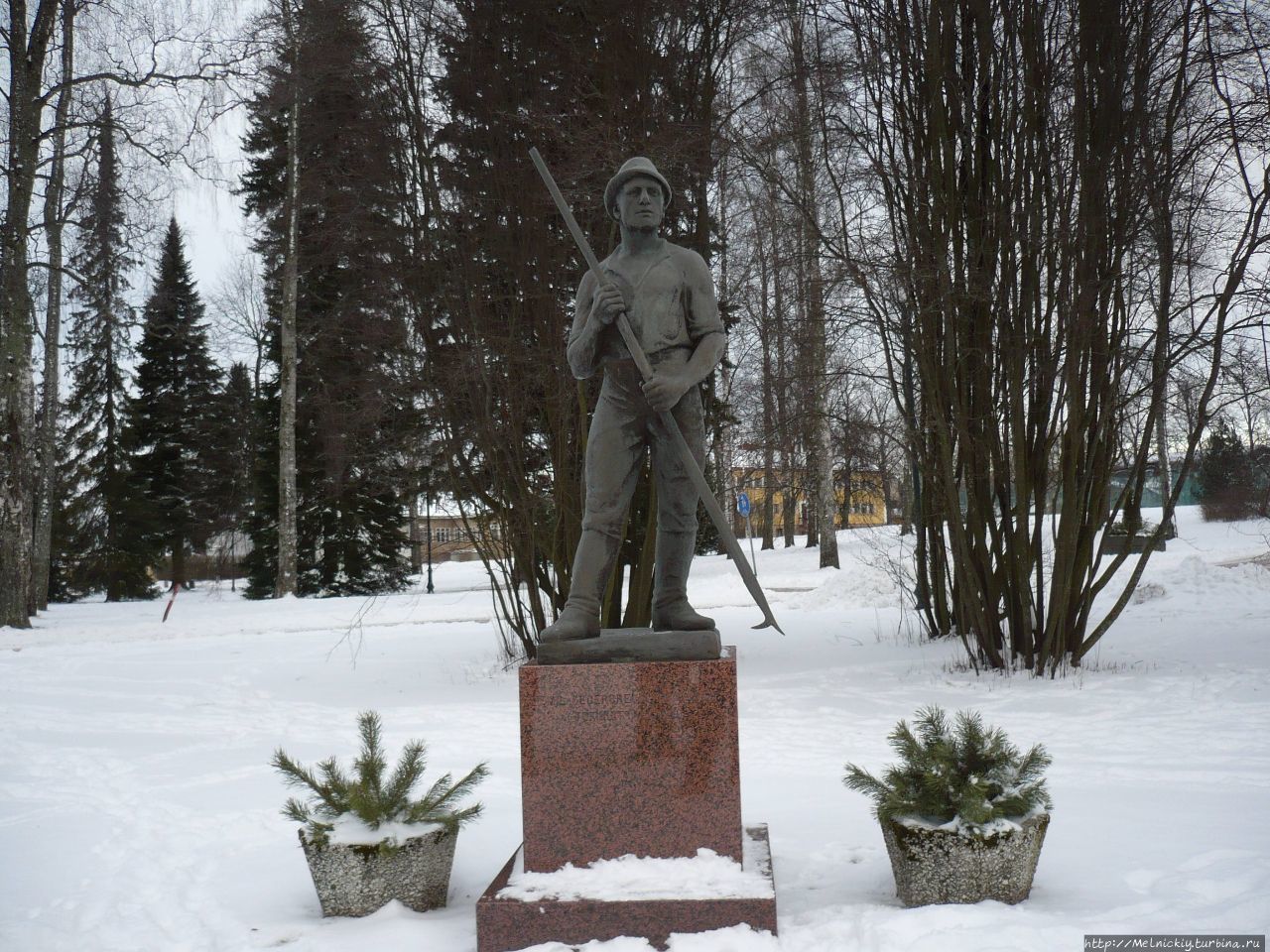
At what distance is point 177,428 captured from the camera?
29797mm

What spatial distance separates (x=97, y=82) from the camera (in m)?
17.6

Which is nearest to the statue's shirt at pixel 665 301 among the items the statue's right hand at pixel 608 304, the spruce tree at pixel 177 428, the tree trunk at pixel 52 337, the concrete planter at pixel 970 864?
the statue's right hand at pixel 608 304

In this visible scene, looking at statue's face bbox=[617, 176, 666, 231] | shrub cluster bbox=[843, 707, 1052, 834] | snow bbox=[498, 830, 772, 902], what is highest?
statue's face bbox=[617, 176, 666, 231]

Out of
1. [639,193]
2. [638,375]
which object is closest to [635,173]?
[639,193]

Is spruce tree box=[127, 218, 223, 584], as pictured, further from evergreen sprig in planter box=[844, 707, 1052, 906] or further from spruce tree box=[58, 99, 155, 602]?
evergreen sprig in planter box=[844, 707, 1052, 906]

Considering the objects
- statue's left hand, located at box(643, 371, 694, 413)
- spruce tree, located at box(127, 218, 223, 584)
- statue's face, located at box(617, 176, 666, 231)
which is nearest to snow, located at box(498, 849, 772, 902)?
statue's left hand, located at box(643, 371, 694, 413)

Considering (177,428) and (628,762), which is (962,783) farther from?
(177,428)

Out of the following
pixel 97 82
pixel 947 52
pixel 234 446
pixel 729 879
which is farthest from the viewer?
pixel 234 446

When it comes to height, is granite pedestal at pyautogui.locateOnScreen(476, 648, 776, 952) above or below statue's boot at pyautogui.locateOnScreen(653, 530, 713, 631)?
below

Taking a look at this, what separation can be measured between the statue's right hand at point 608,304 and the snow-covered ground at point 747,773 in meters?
2.49

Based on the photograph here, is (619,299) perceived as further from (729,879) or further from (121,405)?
(121,405)

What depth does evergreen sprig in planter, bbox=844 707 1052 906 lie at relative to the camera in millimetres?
3990

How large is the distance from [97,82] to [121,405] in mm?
12872

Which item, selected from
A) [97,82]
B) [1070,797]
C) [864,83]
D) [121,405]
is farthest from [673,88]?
[121,405]
